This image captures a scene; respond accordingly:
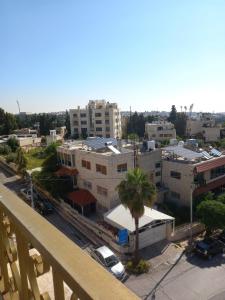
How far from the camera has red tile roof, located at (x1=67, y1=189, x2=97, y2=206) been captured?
2600 cm

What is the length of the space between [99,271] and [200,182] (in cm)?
2794

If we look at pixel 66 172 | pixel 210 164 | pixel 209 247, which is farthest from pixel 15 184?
pixel 209 247

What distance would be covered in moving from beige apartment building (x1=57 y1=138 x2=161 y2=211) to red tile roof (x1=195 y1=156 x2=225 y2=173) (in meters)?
4.59

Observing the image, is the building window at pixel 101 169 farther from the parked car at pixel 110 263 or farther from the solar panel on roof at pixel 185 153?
the parked car at pixel 110 263

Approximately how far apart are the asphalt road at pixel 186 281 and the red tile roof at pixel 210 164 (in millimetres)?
9501

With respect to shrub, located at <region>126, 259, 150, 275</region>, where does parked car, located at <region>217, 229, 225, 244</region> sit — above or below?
below

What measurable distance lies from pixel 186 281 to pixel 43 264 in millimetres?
17803

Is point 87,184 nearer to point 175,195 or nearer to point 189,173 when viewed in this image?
point 175,195

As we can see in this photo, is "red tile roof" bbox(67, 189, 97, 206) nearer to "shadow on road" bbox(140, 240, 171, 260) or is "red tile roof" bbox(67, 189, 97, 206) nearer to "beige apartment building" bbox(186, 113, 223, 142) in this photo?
"shadow on road" bbox(140, 240, 171, 260)

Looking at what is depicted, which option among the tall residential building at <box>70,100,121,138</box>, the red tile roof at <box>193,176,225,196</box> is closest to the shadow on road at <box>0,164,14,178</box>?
the red tile roof at <box>193,176,225,196</box>

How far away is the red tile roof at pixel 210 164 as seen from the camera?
2685cm

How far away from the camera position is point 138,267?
59.2 feet

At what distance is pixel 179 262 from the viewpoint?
19047 millimetres

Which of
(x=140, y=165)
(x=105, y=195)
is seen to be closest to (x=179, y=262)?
(x=105, y=195)
